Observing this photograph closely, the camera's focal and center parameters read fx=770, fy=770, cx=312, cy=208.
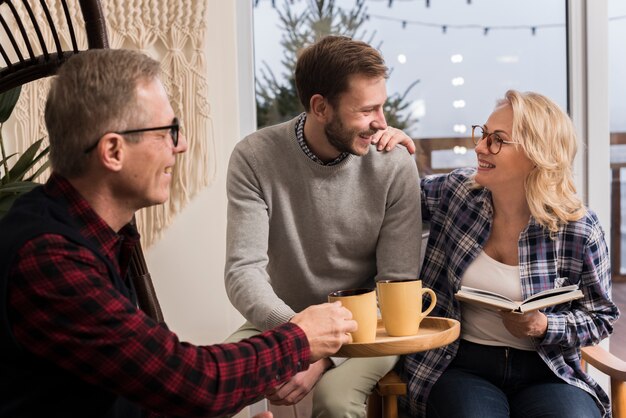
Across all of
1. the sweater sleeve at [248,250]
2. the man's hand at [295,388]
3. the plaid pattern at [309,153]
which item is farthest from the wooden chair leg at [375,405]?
the plaid pattern at [309,153]

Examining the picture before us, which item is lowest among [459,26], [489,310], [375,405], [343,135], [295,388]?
[375,405]

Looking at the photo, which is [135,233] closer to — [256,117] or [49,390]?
[49,390]

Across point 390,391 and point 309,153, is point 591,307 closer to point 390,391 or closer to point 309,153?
point 390,391

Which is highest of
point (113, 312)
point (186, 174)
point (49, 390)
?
point (186, 174)

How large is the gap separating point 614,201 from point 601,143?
9.8 inches

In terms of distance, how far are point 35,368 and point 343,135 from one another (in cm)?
108

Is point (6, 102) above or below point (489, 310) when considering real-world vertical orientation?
above

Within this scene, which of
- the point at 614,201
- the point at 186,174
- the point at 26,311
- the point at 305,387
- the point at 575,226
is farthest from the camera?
the point at 614,201

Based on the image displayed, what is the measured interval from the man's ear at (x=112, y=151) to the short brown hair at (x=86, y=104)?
11 millimetres

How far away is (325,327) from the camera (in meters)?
1.39

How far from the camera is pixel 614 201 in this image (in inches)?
116

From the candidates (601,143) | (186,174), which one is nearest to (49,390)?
(186,174)

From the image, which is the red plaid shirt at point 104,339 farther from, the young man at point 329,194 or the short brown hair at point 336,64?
the short brown hair at point 336,64

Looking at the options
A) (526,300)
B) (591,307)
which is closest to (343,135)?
(526,300)
